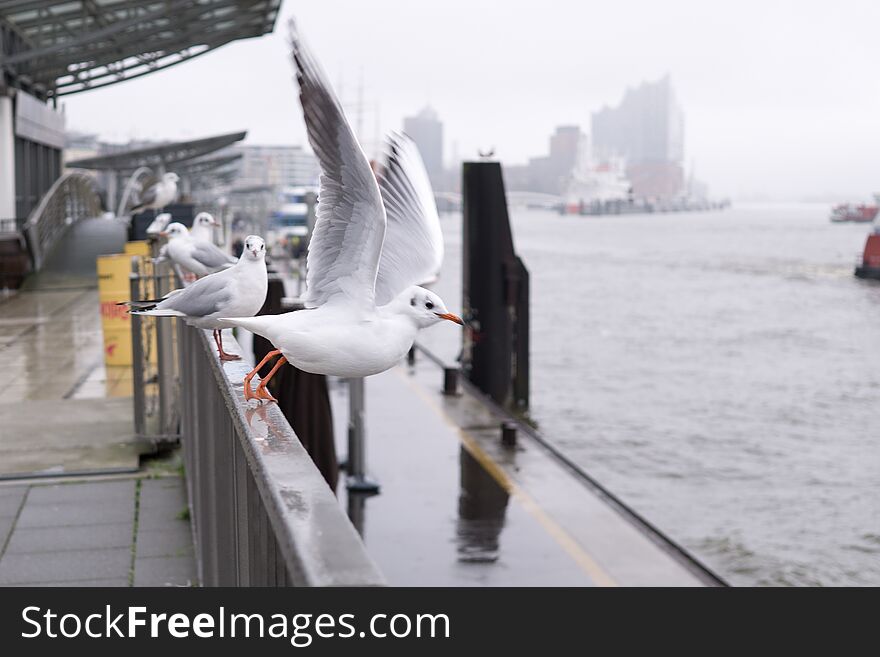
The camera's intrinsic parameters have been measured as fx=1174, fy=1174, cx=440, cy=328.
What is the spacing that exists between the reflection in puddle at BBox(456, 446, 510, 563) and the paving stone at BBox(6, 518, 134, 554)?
4.98 metres

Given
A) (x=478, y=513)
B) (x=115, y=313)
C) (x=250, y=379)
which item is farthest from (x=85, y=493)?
(x=115, y=313)

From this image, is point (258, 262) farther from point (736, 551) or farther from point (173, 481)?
point (736, 551)

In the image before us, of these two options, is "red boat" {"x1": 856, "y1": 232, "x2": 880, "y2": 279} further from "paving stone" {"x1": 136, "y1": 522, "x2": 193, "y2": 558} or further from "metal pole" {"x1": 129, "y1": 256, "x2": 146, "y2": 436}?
"paving stone" {"x1": 136, "y1": 522, "x2": 193, "y2": 558}

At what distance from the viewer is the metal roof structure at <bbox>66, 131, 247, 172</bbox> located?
42844 mm

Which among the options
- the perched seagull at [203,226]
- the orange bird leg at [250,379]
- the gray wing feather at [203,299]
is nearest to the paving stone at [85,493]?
the perched seagull at [203,226]

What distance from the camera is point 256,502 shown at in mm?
3191

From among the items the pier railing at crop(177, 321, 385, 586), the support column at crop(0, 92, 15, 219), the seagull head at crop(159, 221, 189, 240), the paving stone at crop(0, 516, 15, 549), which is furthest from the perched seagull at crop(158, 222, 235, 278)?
the support column at crop(0, 92, 15, 219)

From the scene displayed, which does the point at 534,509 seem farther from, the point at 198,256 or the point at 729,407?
the point at 729,407

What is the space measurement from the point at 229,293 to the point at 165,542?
295cm

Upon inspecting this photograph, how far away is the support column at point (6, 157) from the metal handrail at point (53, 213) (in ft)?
2.33

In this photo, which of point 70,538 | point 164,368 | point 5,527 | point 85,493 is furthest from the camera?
point 164,368

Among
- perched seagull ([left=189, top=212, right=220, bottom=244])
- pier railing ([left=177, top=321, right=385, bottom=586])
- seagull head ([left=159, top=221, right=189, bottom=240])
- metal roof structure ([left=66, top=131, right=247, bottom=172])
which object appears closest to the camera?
pier railing ([left=177, top=321, right=385, bottom=586])

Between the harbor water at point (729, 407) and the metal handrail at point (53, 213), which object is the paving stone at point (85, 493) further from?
the metal handrail at point (53, 213)
